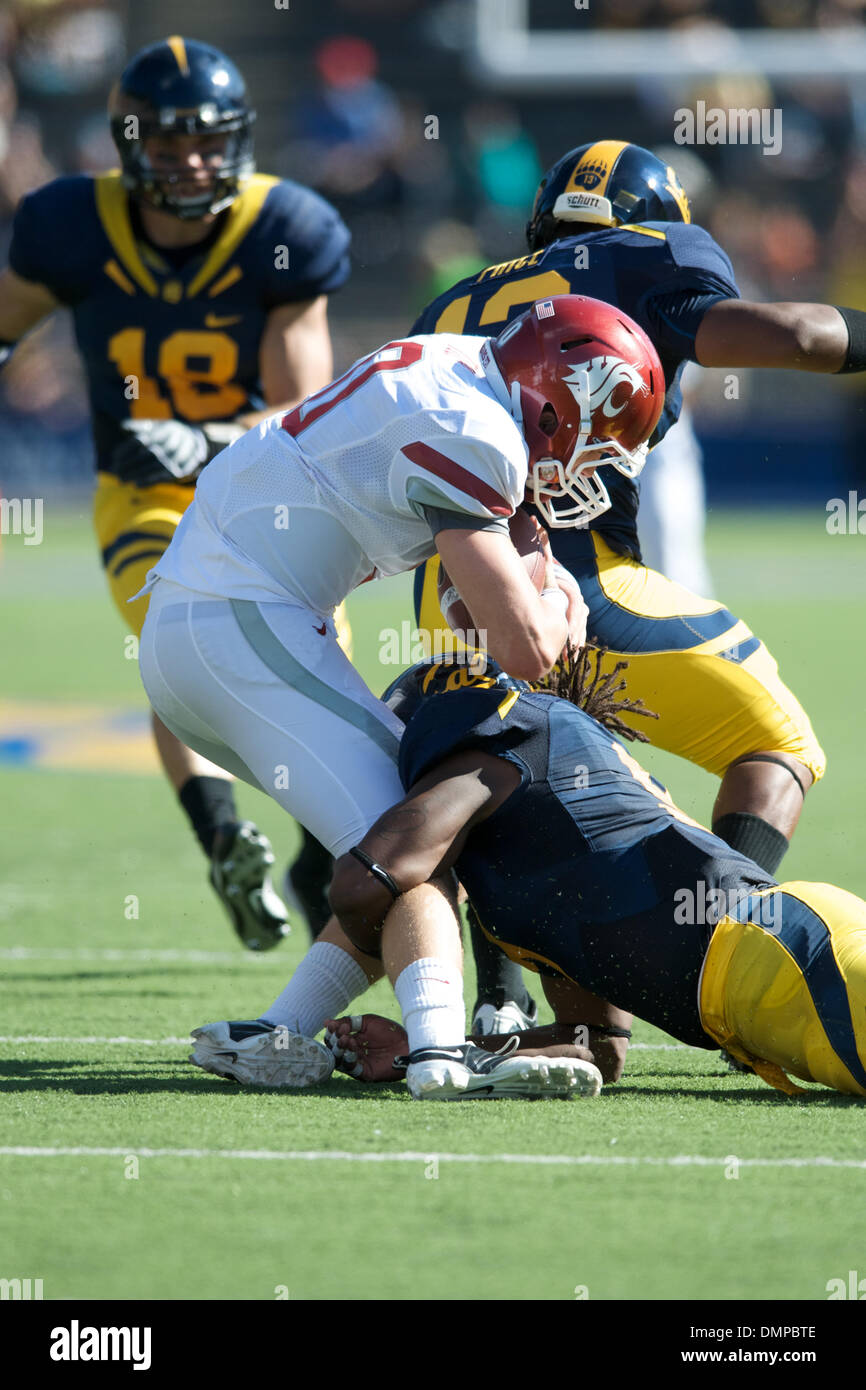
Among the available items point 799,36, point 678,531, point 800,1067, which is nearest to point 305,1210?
point 800,1067

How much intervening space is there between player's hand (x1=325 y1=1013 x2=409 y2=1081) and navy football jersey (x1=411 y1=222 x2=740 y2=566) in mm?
1160

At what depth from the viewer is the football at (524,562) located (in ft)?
11.5

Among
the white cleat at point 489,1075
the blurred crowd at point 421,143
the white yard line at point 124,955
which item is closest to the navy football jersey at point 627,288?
the white cleat at point 489,1075

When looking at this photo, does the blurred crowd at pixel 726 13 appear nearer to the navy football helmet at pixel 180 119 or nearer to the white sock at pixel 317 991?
the navy football helmet at pixel 180 119

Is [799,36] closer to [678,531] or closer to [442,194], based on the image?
[442,194]

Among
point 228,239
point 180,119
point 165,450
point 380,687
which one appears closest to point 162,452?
point 165,450

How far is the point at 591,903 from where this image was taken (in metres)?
3.42

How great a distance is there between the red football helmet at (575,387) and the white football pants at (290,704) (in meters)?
0.51

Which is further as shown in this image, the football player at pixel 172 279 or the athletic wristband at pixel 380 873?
the football player at pixel 172 279

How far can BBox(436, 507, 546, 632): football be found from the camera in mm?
3492

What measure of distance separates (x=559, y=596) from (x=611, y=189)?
1.33 m

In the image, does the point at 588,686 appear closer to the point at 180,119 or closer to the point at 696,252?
the point at 696,252

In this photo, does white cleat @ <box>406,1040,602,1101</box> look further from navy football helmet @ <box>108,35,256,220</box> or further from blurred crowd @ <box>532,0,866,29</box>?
blurred crowd @ <box>532,0,866,29</box>

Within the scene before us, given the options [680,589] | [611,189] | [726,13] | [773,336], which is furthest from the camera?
[726,13]
